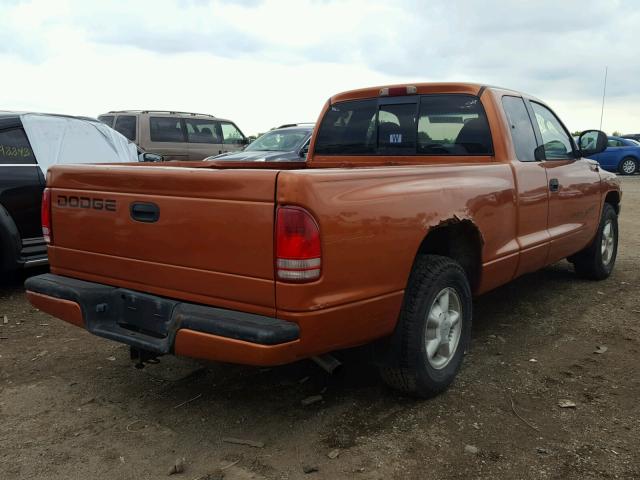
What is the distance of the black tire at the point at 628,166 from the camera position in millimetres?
22422

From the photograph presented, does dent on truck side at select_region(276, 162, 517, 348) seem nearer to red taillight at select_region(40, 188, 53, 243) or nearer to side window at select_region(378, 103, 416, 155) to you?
side window at select_region(378, 103, 416, 155)

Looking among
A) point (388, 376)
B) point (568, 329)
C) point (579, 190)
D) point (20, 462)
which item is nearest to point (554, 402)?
point (388, 376)

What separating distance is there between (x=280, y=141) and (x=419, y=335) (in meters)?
9.98

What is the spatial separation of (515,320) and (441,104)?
6.08 ft

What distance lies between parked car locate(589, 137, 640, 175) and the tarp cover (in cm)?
1997

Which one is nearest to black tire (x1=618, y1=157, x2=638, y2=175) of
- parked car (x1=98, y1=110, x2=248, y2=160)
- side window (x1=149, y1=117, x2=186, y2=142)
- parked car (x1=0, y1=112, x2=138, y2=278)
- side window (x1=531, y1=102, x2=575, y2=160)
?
parked car (x1=98, y1=110, x2=248, y2=160)

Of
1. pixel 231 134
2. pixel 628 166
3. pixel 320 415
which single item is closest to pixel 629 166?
pixel 628 166

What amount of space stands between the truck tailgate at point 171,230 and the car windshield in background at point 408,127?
2.15 metres

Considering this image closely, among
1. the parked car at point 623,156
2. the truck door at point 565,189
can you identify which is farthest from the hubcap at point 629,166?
the truck door at point 565,189

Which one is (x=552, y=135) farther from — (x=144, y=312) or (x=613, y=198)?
(x=144, y=312)

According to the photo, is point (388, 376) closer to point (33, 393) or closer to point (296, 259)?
point (296, 259)

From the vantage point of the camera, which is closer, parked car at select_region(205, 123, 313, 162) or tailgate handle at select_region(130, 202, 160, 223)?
tailgate handle at select_region(130, 202, 160, 223)

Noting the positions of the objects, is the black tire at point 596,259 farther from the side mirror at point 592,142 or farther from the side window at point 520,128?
the side window at point 520,128

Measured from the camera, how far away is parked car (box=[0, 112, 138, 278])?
528cm
